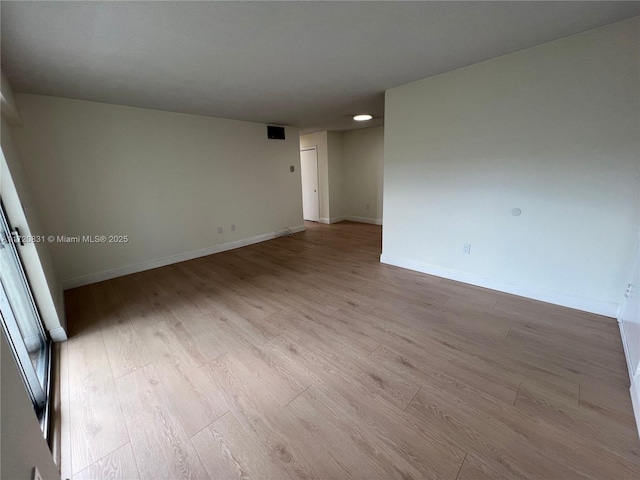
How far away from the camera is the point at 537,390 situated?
5.12 feet

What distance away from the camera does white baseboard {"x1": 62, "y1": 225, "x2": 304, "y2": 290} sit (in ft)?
10.6

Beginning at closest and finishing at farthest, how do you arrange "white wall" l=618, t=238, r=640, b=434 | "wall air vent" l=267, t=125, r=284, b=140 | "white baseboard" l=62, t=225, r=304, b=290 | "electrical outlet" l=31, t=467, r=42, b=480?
"electrical outlet" l=31, t=467, r=42, b=480 → "white wall" l=618, t=238, r=640, b=434 → "white baseboard" l=62, t=225, r=304, b=290 → "wall air vent" l=267, t=125, r=284, b=140

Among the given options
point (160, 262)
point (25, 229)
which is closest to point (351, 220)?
point (160, 262)

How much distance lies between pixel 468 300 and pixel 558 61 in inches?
87.0

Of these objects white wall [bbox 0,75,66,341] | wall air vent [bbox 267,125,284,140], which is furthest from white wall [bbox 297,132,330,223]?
white wall [bbox 0,75,66,341]

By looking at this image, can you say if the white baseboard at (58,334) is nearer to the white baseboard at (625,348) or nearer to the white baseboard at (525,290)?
the white baseboard at (525,290)

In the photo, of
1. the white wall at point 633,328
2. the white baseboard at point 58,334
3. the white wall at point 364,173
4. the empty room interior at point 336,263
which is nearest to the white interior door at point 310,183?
the white wall at point 364,173

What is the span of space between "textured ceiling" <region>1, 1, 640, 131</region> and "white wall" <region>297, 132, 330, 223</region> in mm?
3371

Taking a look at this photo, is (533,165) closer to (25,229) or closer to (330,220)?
(25,229)

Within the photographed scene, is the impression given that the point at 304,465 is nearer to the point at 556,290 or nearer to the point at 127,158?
the point at 556,290

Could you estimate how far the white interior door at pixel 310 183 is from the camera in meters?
6.68

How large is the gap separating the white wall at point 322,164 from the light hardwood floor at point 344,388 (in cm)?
407

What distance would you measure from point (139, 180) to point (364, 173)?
4.65 meters

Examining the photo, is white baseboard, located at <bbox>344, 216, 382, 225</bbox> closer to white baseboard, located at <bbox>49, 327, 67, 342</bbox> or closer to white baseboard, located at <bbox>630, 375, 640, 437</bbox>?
white baseboard, located at <bbox>630, 375, 640, 437</bbox>
